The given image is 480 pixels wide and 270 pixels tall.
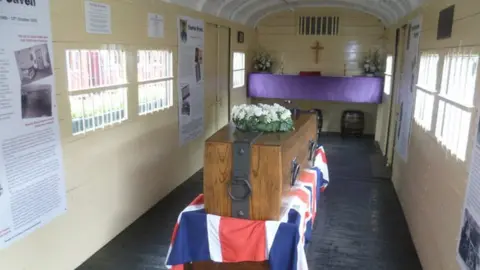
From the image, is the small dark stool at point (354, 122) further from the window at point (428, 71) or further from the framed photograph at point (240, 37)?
the window at point (428, 71)

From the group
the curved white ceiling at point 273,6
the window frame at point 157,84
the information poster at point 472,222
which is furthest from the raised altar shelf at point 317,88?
the information poster at point 472,222

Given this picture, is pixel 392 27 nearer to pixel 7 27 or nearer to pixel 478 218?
pixel 478 218

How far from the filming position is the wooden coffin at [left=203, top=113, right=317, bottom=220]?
2.36 m

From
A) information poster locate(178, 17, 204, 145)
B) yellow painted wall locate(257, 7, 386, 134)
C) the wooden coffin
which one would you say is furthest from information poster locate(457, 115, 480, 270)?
yellow painted wall locate(257, 7, 386, 134)

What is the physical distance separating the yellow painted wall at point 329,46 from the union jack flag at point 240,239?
616cm

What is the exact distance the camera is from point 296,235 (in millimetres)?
2395

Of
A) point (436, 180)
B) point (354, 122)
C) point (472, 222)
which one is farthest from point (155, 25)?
point (354, 122)

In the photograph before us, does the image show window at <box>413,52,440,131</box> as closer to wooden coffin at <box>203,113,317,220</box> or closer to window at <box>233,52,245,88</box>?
wooden coffin at <box>203,113,317,220</box>

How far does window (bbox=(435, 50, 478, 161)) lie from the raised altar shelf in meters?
4.76

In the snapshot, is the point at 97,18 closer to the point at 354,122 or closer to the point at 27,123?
the point at 27,123

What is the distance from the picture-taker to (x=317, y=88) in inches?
317

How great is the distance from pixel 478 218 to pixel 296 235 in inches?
37.6

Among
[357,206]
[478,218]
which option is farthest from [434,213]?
[357,206]

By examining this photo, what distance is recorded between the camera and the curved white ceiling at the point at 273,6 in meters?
5.37
